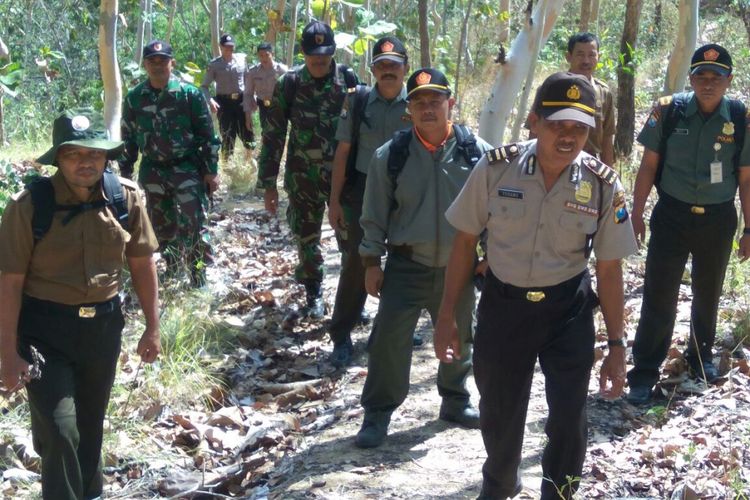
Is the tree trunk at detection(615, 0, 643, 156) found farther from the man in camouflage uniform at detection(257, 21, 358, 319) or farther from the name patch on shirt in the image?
the name patch on shirt

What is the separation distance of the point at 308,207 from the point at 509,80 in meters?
1.90

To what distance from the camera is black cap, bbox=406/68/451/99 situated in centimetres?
488

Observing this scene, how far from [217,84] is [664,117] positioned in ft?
39.7

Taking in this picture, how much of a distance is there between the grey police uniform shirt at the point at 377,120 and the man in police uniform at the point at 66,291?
2178mm

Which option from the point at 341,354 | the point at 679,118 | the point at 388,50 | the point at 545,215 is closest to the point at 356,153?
the point at 388,50

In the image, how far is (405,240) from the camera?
505cm

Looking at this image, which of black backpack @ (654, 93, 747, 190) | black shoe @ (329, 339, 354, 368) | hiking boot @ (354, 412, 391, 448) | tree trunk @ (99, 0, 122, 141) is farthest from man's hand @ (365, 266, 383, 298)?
tree trunk @ (99, 0, 122, 141)

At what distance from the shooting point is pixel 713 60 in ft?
18.4

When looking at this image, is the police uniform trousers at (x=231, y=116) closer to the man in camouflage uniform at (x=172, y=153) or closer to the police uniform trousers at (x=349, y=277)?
the man in camouflage uniform at (x=172, y=153)

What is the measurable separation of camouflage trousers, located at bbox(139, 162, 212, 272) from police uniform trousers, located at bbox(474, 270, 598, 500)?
4574mm

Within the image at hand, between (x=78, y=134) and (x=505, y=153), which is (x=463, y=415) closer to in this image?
(x=505, y=153)

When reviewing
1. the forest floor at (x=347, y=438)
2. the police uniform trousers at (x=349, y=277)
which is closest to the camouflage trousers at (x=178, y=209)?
the forest floor at (x=347, y=438)

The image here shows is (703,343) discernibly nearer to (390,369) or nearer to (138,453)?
(390,369)

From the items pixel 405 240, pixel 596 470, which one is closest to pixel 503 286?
pixel 405 240
